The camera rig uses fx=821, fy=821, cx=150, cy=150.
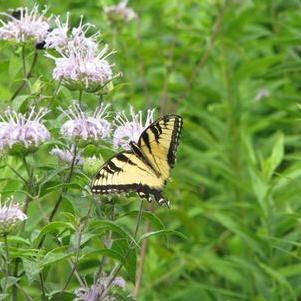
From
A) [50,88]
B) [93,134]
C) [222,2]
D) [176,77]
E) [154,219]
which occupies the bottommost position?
[154,219]

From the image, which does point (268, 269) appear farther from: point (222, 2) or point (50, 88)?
point (222, 2)

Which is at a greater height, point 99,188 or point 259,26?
point 259,26

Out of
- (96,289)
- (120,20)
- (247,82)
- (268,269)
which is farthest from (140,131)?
(247,82)

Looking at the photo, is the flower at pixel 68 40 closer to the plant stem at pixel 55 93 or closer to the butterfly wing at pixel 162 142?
the plant stem at pixel 55 93

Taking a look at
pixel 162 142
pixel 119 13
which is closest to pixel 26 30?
pixel 162 142

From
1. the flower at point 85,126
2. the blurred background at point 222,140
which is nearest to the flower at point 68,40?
the flower at point 85,126

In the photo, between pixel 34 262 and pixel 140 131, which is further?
pixel 140 131

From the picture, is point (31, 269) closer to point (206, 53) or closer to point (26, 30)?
point (26, 30)
